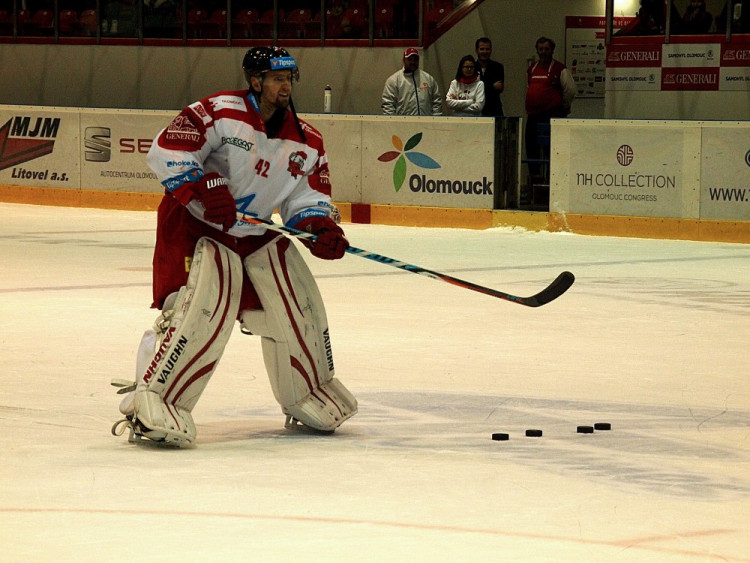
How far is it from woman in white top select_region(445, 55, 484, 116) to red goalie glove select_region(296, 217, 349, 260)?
32.1ft

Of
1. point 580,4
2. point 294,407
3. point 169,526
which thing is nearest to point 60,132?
point 580,4

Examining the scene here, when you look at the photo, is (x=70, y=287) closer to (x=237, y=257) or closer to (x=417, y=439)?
(x=237, y=257)

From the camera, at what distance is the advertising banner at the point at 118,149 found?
16.5 metres

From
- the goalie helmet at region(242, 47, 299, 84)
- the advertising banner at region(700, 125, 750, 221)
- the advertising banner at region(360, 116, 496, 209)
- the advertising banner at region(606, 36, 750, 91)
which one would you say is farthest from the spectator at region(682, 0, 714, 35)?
the goalie helmet at region(242, 47, 299, 84)

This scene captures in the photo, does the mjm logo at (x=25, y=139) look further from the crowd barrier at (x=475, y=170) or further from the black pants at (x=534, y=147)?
the black pants at (x=534, y=147)

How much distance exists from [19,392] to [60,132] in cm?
1127

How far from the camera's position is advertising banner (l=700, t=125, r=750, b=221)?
13.2m

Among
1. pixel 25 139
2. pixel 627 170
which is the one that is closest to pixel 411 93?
pixel 627 170

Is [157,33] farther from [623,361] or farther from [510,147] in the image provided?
[623,361]

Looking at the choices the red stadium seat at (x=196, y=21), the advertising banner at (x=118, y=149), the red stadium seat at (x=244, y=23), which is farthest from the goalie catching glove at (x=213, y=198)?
the red stadium seat at (x=196, y=21)

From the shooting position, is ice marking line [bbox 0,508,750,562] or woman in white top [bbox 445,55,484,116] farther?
woman in white top [bbox 445,55,484,116]

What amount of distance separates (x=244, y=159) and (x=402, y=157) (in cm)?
973

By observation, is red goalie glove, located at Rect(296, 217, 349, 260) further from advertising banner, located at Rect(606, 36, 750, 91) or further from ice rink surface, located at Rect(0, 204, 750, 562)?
advertising banner, located at Rect(606, 36, 750, 91)

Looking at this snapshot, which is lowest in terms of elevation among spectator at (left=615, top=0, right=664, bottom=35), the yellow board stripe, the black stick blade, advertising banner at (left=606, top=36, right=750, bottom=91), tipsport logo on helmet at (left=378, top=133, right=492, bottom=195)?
the yellow board stripe
